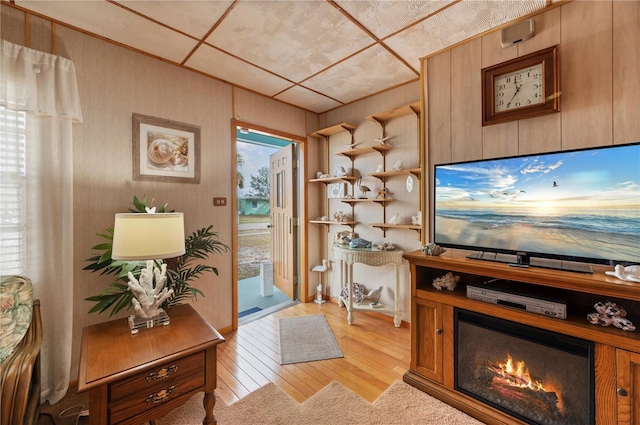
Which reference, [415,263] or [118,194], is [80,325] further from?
[415,263]

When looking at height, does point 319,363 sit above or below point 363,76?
below

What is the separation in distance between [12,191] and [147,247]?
108 cm

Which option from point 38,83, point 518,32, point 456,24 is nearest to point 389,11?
point 456,24

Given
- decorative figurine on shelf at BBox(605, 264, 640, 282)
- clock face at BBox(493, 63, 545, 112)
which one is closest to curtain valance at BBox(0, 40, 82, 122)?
clock face at BBox(493, 63, 545, 112)

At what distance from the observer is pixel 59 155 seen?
5.89ft

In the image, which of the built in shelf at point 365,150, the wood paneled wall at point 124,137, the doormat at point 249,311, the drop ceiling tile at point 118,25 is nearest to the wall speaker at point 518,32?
the built in shelf at point 365,150

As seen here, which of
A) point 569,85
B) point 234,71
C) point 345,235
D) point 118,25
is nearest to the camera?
point 569,85

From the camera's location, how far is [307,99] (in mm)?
3232

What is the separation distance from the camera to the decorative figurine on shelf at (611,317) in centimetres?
128

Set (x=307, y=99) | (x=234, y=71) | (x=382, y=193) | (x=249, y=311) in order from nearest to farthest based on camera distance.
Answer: (x=234, y=71) → (x=382, y=193) → (x=307, y=99) → (x=249, y=311)

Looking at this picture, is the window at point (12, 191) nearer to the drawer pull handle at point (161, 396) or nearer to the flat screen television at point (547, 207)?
the drawer pull handle at point (161, 396)

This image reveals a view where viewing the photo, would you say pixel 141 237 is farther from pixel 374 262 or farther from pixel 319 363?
pixel 374 262

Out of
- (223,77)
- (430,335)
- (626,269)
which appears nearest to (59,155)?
(223,77)

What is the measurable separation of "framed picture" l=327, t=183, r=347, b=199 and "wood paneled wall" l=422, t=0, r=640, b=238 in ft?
4.73
